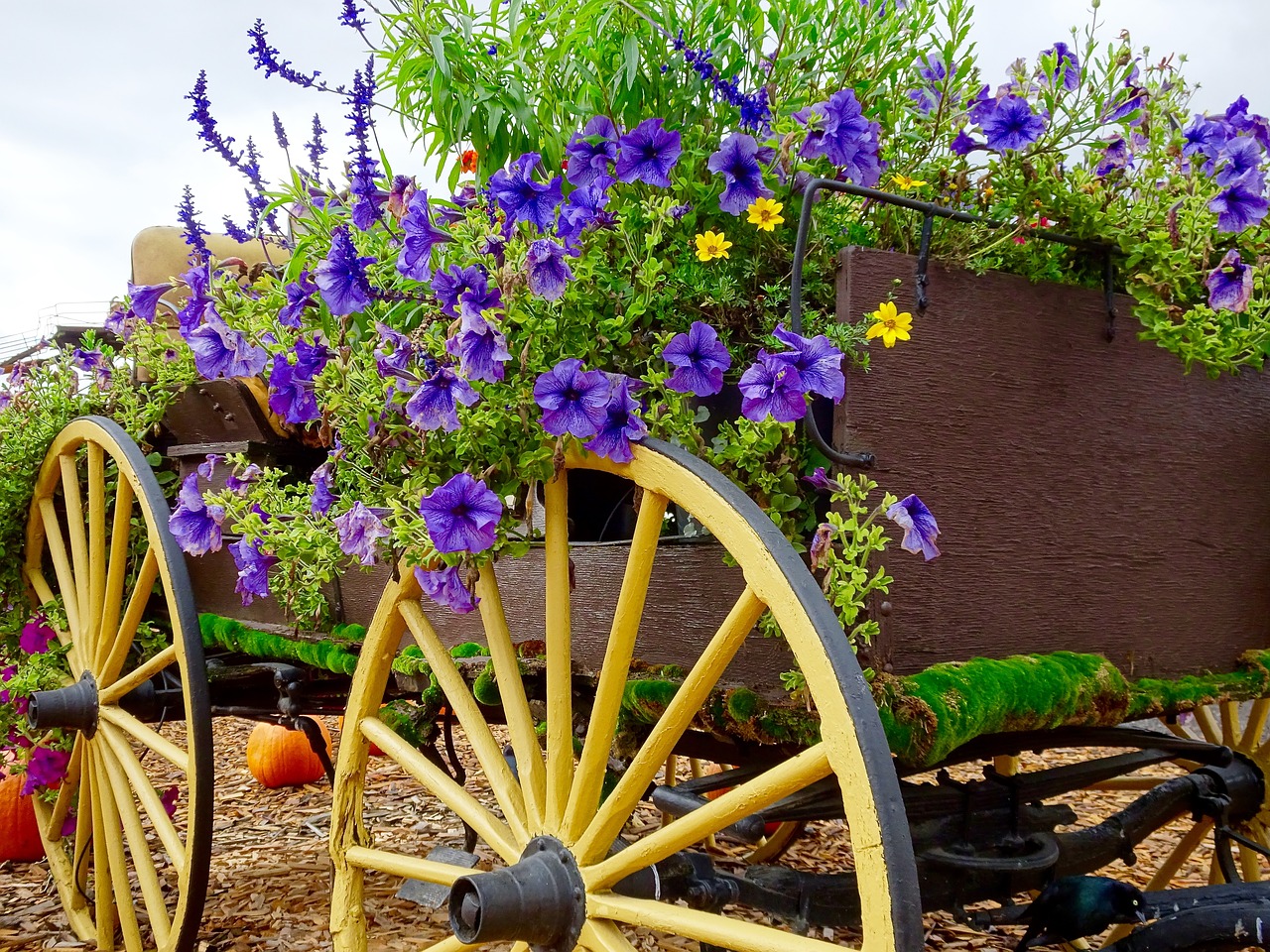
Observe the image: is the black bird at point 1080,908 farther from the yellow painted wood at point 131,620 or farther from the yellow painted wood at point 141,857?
the yellow painted wood at point 131,620

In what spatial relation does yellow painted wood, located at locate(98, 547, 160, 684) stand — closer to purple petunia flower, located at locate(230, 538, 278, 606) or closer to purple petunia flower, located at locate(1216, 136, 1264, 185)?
purple petunia flower, located at locate(230, 538, 278, 606)

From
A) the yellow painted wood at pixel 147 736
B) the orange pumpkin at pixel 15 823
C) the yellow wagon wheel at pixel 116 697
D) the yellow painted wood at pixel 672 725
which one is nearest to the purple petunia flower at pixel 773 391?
the yellow painted wood at pixel 672 725

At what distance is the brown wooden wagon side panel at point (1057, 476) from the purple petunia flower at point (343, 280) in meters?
0.70

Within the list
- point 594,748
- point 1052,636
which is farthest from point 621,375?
point 1052,636

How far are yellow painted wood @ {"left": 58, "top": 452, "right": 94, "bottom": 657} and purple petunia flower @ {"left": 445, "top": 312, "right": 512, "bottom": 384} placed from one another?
1864 millimetres

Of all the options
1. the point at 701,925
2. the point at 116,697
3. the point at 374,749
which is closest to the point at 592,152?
the point at 701,925

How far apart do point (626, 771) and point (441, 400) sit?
575 mm

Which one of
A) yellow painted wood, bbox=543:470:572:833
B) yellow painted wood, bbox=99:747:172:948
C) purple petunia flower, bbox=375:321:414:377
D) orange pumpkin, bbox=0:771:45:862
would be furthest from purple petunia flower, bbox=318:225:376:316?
orange pumpkin, bbox=0:771:45:862

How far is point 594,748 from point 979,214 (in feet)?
3.05

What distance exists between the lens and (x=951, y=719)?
1.35m

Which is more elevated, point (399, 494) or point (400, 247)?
point (400, 247)

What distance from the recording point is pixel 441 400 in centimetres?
145

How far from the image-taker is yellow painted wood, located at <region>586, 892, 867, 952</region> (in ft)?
3.88

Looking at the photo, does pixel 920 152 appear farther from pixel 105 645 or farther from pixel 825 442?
pixel 105 645
